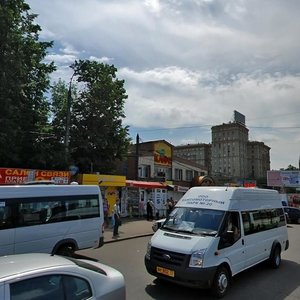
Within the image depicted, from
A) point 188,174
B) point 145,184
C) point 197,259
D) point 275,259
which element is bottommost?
point 275,259

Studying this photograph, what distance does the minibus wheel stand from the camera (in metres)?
8.06

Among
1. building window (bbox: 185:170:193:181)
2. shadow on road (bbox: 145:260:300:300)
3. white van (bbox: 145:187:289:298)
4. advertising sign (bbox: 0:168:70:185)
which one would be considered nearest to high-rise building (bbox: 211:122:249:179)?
building window (bbox: 185:170:193:181)

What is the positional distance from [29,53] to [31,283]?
81.6 feet

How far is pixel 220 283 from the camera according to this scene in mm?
8188

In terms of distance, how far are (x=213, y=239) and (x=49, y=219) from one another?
484cm

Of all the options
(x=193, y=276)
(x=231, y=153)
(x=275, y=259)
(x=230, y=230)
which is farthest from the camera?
(x=231, y=153)

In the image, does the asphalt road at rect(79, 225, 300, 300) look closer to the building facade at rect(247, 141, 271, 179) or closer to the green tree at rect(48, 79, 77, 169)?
the green tree at rect(48, 79, 77, 169)

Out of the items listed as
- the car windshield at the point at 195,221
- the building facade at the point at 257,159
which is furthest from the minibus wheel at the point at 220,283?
the building facade at the point at 257,159

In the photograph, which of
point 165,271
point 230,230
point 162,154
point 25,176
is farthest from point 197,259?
point 162,154

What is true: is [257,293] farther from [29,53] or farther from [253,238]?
[29,53]

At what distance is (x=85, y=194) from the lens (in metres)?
12.2

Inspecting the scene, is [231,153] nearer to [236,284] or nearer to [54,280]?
[236,284]

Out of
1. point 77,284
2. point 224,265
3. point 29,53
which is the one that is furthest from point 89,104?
point 77,284

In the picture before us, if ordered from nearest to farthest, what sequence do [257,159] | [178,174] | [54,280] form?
[54,280], [178,174], [257,159]
